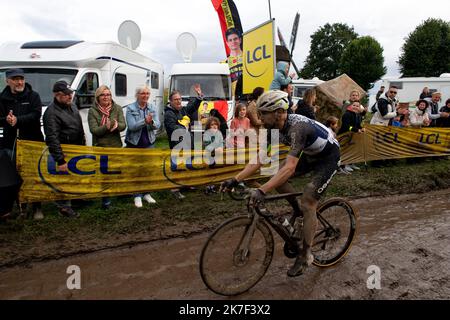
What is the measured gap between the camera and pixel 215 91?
1284 cm

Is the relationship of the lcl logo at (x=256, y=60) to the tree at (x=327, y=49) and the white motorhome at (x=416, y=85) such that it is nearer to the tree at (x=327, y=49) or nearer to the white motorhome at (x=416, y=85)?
the white motorhome at (x=416, y=85)

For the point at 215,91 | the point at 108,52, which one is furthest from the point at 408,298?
the point at 215,91

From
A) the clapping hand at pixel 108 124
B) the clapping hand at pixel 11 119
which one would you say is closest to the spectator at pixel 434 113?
the clapping hand at pixel 108 124

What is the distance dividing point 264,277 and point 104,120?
374cm

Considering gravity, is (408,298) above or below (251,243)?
below

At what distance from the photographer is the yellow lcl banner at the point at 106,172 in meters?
5.30

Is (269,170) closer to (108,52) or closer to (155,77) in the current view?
(108,52)

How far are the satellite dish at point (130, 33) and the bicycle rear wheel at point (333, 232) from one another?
11775 mm

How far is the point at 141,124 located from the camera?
6102 mm

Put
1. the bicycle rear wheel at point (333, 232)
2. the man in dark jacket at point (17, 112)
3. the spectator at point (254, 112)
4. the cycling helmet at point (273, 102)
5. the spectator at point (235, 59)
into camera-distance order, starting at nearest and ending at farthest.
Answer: the cycling helmet at point (273, 102) < the bicycle rear wheel at point (333, 232) < the man in dark jacket at point (17, 112) < the spectator at point (254, 112) < the spectator at point (235, 59)

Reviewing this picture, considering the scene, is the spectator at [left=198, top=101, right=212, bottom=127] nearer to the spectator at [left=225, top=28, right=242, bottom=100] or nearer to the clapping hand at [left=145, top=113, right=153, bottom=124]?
the spectator at [left=225, top=28, right=242, bottom=100]

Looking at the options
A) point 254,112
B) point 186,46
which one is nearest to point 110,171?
point 254,112

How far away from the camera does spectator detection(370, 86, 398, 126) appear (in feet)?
32.0

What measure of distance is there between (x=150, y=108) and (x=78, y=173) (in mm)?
1683
